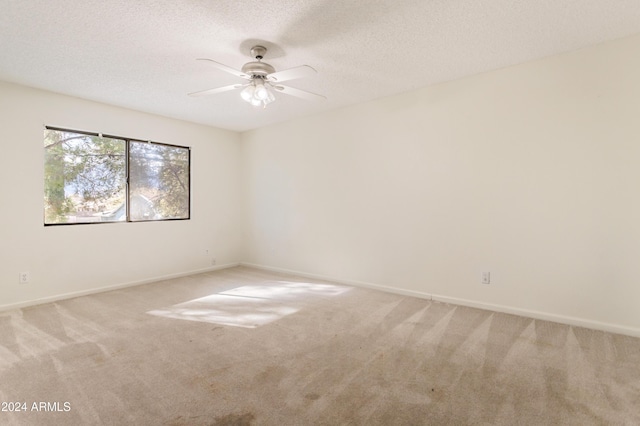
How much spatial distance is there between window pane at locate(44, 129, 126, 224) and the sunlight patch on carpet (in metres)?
1.74

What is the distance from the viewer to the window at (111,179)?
3729mm

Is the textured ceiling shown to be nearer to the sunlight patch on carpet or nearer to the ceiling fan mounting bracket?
the ceiling fan mounting bracket

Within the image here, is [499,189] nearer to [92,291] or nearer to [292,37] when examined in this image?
[292,37]

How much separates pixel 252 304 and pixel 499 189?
2.88 m

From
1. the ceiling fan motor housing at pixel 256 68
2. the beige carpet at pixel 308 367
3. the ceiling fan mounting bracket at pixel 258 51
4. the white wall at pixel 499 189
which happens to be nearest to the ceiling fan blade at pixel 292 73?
the ceiling fan motor housing at pixel 256 68

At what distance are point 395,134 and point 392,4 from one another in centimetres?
188

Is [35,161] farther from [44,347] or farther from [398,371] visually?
[398,371]

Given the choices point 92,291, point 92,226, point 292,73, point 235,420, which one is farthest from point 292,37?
point 92,291

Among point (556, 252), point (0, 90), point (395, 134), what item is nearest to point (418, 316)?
point (556, 252)

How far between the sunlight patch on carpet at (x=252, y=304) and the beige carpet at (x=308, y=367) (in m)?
0.03

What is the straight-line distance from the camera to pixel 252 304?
351 centimetres

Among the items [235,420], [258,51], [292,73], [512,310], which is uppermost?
[258,51]

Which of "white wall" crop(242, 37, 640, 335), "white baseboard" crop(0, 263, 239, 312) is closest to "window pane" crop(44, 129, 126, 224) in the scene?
"white baseboard" crop(0, 263, 239, 312)

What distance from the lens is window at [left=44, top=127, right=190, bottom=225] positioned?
3.73m
